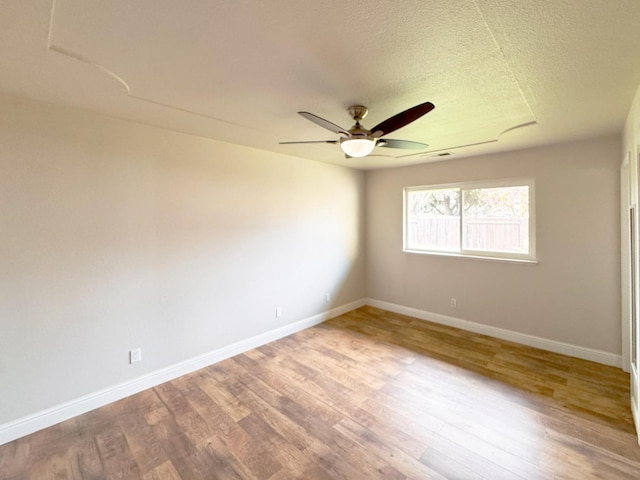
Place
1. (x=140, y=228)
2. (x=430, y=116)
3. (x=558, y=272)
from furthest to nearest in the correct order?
(x=558, y=272), (x=140, y=228), (x=430, y=116)

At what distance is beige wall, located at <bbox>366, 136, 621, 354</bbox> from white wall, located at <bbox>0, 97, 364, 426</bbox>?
2.34 meters

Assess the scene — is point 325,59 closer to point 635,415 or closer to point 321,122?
point 321,122

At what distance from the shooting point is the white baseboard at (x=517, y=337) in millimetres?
3042

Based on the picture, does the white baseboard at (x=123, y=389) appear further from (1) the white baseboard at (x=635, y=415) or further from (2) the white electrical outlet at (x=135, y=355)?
(1) the white baseboard at (x=635, y=415)

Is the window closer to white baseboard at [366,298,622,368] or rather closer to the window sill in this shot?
the window sill

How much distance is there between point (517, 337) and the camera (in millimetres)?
3576

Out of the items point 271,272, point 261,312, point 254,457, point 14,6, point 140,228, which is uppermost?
point 14,6

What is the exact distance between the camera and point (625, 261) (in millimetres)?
2836

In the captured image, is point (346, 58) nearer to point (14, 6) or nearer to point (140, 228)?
point (14, 6)

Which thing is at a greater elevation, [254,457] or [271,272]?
[271,272]

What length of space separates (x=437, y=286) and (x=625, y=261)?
1993 millimetres

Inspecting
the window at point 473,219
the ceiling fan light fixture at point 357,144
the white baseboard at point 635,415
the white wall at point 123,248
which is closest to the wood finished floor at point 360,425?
the white baseboard at point 635,415

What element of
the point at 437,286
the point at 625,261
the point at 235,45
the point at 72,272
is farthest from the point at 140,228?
the point at 625,261

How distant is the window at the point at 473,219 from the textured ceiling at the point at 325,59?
1.24m
